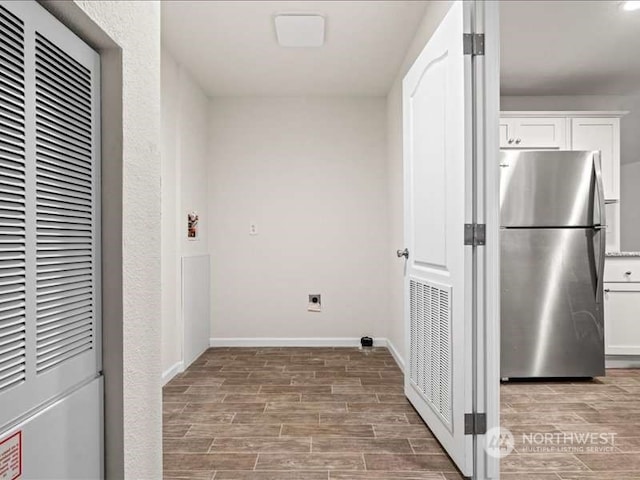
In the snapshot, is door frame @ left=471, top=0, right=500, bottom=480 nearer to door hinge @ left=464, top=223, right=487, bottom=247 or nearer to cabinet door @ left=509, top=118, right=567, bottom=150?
door hinge @ left=464, top=223, right=487, bottom=247

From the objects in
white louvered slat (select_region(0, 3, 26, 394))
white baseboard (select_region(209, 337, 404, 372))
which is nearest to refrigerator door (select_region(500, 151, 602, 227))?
white baseboard (select_region(209, 337, 404, 372))

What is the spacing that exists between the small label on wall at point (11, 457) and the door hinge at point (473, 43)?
2.01 metres

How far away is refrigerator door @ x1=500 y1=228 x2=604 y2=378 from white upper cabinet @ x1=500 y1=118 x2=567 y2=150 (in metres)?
1.13

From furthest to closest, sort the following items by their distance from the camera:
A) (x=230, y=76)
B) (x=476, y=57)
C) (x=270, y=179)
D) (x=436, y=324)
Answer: (x=270, y=179) → (x=230, y=76) → (x=436, y=324) → (x=476, y=57)

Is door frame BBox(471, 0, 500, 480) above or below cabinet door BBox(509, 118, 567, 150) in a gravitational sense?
below

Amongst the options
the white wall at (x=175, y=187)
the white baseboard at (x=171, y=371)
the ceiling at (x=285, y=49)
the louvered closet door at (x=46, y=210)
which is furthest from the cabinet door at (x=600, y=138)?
the louvered closet door at (x=46, y=210)

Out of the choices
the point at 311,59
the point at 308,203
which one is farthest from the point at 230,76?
the point at 308,203

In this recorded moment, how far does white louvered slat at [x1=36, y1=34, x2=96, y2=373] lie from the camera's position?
953mm

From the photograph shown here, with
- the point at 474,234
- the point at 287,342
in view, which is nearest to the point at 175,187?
the point at 287,342

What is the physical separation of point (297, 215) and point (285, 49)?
1.67 metres

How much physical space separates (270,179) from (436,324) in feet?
9.14

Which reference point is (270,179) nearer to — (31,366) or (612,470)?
(612,470)

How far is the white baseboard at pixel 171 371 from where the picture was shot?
336cm

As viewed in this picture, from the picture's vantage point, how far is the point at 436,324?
2.37m
